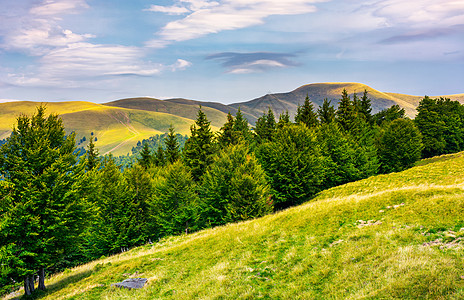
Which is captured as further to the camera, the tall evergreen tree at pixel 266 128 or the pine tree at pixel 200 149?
the tall evergreen tree at pixel 266 128

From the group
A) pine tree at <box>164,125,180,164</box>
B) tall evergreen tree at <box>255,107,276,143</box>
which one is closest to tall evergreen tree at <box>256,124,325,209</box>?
tall evergreen tree at <box>255,107,276,143</box>

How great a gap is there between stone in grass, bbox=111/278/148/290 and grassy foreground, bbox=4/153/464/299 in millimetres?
615

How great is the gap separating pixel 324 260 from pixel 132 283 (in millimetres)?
11654

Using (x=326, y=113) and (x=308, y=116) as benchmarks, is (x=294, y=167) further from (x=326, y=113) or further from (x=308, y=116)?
(x=326, y=113)

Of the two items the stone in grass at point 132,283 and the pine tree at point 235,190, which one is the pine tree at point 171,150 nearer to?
the pine tree at point 235,190

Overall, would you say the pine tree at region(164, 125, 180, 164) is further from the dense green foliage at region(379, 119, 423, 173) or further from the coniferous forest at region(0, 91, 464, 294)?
the dense green foliage at region(379, 119, 423, 173)

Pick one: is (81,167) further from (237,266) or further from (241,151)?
(241,151)

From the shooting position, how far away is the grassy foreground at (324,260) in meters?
10.3

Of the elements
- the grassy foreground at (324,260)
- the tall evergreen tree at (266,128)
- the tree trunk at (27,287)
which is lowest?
the tree trunk at (27,287)

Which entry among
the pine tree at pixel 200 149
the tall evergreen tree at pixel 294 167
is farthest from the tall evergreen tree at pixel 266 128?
the pine tree at pixel 200 149

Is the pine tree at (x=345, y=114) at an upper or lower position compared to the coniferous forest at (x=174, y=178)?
upper

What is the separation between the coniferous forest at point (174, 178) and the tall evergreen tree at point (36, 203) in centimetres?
8

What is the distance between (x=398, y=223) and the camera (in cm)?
1529

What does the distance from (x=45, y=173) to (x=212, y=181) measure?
20312 millimetres
